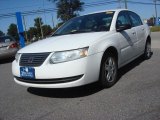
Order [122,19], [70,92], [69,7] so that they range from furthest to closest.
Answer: [69,7], [122,19], [70,92]

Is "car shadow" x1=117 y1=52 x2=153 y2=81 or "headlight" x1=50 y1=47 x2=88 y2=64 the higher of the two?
"headlight" x1=50 y1=47 x2=88 y2=64

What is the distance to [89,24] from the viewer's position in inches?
234

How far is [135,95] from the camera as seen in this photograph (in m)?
4.56

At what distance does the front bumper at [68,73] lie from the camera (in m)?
4.42

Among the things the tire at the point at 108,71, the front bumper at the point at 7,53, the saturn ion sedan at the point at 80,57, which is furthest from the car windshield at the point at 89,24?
the front bumper at the point at 7,53

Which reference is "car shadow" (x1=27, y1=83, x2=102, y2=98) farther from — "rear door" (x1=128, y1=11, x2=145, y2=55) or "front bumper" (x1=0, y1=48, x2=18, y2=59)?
A: "front bumper" (x1=0, y1=48, x2=18, y2=59)

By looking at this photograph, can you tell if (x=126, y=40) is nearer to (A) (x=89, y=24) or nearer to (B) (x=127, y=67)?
(A) (x=89, y=24)

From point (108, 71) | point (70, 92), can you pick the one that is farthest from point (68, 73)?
point (108, 71)

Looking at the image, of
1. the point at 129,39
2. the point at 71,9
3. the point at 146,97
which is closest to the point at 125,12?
the point at 129,39

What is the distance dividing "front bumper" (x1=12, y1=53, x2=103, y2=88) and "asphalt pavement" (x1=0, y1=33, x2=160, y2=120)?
0.33 metres

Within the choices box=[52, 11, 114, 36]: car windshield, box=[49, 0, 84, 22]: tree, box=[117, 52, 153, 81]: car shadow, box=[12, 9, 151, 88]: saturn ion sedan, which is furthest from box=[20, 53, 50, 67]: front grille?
box=[49, 0, 84, 22]: tree

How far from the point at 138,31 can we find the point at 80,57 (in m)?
2.91

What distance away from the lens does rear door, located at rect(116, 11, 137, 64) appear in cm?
575

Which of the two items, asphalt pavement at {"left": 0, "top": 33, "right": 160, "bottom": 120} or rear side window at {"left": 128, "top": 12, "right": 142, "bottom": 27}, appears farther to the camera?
rear side window at {"left": 128, "top": 12, "right": 142, "bottom": 27}
